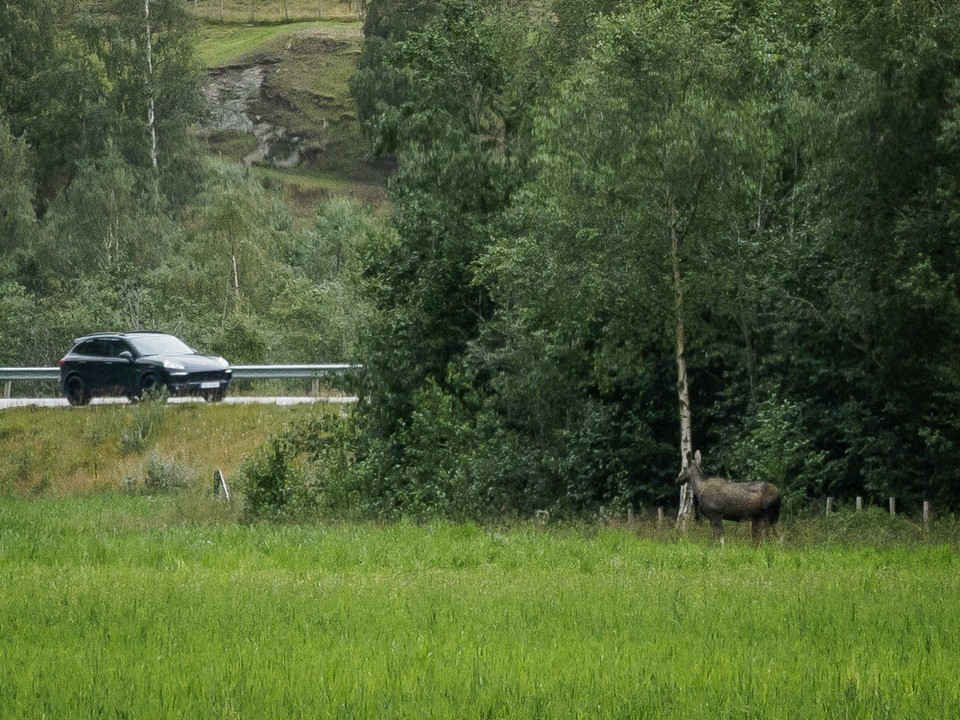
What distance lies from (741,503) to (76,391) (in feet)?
89.8

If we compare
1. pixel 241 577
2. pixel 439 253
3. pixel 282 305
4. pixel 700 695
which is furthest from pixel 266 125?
pixel 700 695

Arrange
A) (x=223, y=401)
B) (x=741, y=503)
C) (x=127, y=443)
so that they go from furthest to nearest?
(x=223, y=401) < (x=127, y=443) < (x=741, y=503)

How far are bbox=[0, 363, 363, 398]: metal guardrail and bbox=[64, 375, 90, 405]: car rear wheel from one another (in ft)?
7.63

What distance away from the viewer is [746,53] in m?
28.4

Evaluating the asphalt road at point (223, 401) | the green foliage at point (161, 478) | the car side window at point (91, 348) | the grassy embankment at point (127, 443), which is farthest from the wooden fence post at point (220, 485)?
the car side window at point (91, 348)

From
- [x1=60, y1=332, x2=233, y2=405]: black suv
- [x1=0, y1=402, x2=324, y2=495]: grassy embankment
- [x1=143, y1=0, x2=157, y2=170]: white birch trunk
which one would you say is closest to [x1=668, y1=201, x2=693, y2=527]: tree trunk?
[x1=0, y1=402, x2=324, y2=495]: grassy embankment

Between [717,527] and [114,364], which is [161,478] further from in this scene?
[717,527]

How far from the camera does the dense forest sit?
2334 cm

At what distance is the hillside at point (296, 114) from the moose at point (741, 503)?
78983 mm

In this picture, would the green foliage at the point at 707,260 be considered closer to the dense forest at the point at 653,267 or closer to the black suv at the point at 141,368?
the dense forest at the point at 653,267

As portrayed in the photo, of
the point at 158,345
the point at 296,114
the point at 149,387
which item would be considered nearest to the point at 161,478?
the point at 149,387

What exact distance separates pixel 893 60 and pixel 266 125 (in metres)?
93.1

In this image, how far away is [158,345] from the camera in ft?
139

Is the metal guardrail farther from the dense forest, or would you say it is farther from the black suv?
the dense forest
